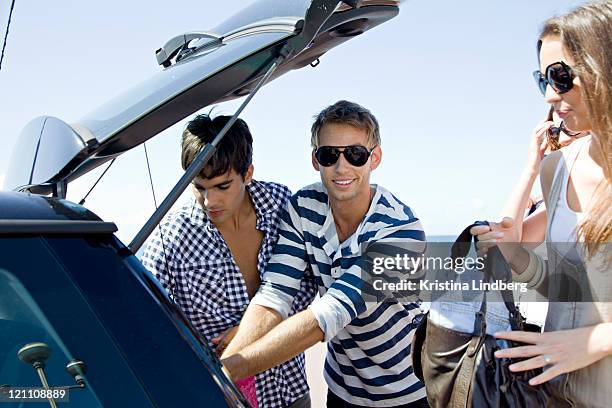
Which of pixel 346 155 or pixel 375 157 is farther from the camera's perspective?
pixel 375 157

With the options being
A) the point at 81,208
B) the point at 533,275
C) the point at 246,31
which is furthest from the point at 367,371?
the point at 81,208

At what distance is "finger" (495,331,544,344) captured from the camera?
1709mm

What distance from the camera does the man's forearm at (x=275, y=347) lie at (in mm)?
1932

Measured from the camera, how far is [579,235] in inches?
68.9

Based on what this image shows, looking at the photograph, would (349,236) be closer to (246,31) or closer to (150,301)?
(246,31)

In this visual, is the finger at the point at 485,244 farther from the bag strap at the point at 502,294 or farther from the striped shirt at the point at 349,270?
the striped shirt at the point at 349,270

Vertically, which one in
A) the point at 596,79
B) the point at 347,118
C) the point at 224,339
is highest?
the point at 596,79

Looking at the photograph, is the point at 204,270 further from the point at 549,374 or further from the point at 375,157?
the point at 549,374

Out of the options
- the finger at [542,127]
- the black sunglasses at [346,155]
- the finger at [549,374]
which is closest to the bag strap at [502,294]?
the finger at [549,374]

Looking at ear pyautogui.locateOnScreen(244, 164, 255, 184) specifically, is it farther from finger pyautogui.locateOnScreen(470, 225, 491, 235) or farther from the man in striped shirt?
finger pyautogui.locateOnScreen(470, 225, 491, 235)

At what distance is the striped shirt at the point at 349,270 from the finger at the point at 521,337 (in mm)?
613

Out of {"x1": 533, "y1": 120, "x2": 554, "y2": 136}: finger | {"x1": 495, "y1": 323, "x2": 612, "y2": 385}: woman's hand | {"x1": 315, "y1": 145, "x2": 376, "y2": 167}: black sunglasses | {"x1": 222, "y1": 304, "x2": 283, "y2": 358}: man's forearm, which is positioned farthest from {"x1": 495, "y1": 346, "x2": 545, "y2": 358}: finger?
{"x1": 533, "y1": 120, "x2": 554, "y2": 136}: finger

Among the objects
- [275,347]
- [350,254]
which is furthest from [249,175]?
[275,347]

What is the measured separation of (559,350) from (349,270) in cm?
73
